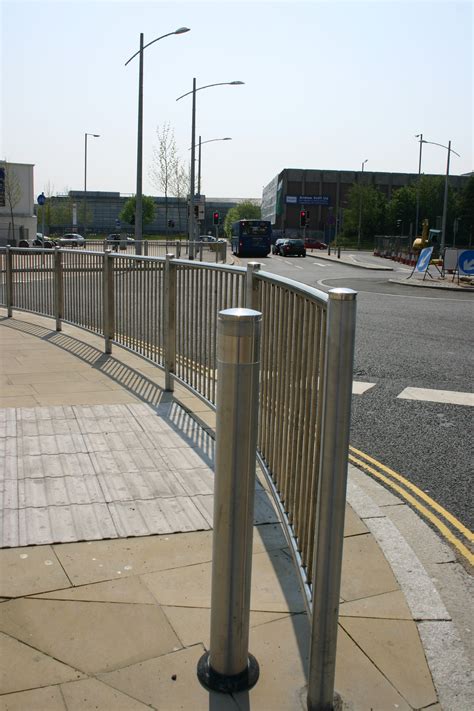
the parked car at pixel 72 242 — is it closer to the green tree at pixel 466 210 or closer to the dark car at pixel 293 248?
the dark car at pixel 293 248

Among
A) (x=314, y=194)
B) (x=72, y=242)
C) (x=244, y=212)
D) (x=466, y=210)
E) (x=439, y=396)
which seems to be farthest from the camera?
(x=244, y=212)

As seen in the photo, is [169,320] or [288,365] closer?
[288,365]

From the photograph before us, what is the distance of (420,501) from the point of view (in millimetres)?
4566

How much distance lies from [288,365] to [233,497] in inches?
42.1

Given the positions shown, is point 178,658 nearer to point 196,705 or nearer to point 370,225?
point 196,705

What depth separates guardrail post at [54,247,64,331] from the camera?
33.4 feet

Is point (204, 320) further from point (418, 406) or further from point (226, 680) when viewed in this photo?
point (226, 680)

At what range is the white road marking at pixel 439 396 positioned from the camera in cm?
712

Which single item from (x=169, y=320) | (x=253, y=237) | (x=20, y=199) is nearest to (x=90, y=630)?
(x=169, y=320)

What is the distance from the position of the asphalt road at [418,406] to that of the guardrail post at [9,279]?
590 centimetres

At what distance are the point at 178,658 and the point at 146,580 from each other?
2.04 ft

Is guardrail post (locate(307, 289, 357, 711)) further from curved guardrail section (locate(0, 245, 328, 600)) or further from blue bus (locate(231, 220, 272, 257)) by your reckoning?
blue bus (locate(231, 220, 272, 257))

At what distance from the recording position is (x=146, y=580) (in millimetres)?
3309

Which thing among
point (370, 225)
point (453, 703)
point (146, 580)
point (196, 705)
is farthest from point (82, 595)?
point (370, 225)
